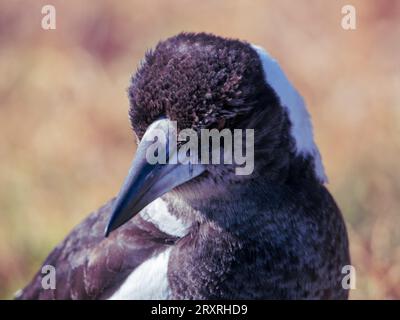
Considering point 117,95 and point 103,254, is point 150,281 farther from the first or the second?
point 117,95

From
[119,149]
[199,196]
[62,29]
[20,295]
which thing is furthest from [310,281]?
[62,29]

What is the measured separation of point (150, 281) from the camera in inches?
89.0

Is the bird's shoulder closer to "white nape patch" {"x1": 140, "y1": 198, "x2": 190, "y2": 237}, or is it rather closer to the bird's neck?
"white nape patch" {"x1": 140, "y1": 198, "x2": 190, "y2": 237}

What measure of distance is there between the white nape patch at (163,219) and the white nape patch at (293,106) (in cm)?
37

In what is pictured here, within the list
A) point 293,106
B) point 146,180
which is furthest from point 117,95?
point 146,180

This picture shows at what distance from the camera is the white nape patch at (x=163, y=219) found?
2.27m

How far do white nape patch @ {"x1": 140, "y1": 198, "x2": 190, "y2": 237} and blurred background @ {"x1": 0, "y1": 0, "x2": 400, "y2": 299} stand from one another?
4.58 feet

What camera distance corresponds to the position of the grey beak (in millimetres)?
2062

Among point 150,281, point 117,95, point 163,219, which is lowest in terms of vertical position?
point 150,281

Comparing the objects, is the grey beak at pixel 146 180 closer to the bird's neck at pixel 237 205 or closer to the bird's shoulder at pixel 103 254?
the bird's neck at pixel 237 205

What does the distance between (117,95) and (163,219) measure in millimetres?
2316

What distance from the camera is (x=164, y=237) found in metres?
2.29

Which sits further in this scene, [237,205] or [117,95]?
[117,95]
